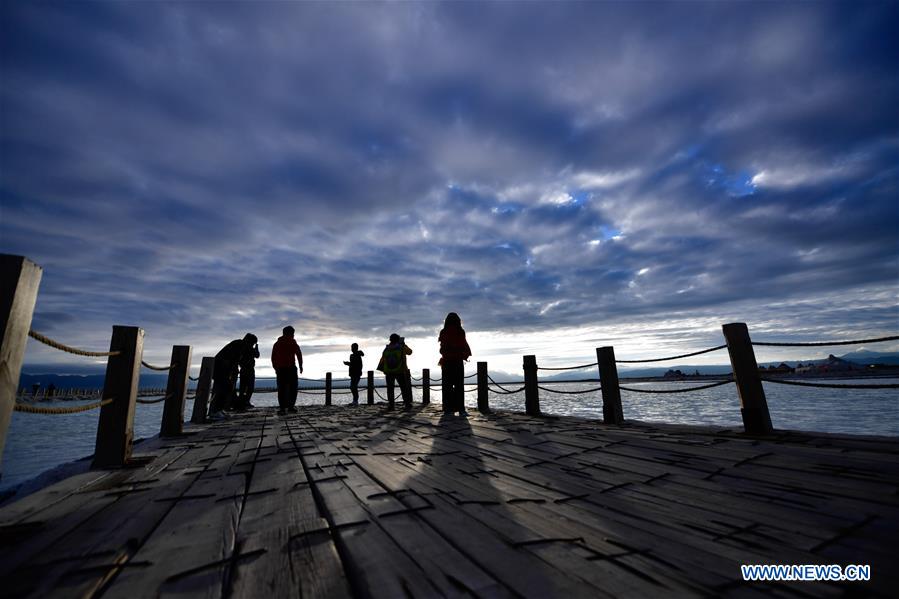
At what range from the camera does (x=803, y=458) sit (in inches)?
134

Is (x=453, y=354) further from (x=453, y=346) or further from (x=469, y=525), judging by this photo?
(x=469, y=525)

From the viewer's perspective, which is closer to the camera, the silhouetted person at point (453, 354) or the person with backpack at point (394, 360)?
the silhouetted person at point (453, 354)

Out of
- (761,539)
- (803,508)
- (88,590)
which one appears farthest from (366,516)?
(803,508)

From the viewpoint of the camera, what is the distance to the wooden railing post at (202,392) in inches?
357

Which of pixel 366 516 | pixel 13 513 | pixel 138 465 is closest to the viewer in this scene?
pixel 366 516

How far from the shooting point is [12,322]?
2195 mm

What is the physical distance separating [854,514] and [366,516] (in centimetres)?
273

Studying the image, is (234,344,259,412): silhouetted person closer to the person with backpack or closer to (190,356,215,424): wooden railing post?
(190,356,215,424): wooden railing post

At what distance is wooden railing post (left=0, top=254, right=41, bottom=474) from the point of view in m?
2.15

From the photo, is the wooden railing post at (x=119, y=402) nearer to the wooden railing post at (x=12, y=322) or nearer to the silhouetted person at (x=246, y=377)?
the wooden railing post at (x=12, y=322)

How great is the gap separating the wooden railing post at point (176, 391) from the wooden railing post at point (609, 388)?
7.18 metres

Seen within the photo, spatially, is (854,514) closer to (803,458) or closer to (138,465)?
(803,458)

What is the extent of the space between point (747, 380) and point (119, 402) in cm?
744

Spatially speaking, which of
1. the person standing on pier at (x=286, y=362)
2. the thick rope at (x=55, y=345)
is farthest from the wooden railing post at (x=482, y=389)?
the thick rope at (x=55, y=345)
